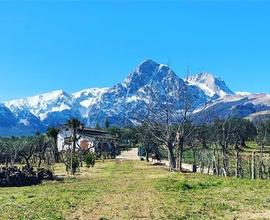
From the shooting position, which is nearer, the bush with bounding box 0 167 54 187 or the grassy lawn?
the grassy lawn

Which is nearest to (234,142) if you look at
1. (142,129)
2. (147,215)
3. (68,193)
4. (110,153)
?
(110,153)

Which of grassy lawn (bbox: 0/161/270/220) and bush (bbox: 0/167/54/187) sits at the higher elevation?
bush (bbox: 0/167/54/187)

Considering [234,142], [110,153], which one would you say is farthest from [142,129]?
[234,142]

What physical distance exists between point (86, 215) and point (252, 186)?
18.2m

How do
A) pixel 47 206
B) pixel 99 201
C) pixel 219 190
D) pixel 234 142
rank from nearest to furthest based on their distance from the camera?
pixel 47 206 → pixel 99 201 → pixel 219 190 → pixel 234 142

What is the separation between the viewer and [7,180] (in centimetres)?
5353

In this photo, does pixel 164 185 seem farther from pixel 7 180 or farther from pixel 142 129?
pixel 142 129

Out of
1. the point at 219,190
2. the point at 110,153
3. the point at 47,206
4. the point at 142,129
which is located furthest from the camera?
the point at 110,153

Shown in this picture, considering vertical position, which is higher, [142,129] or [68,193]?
[142,129]

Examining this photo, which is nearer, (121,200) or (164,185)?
(121,200)

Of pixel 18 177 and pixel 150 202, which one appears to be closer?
pixel 150 202

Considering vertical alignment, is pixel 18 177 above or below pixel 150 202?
above

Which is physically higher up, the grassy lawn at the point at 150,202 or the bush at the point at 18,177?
the bush at the point at 18,177

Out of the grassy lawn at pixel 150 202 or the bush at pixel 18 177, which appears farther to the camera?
the bush at pixel 18 177
